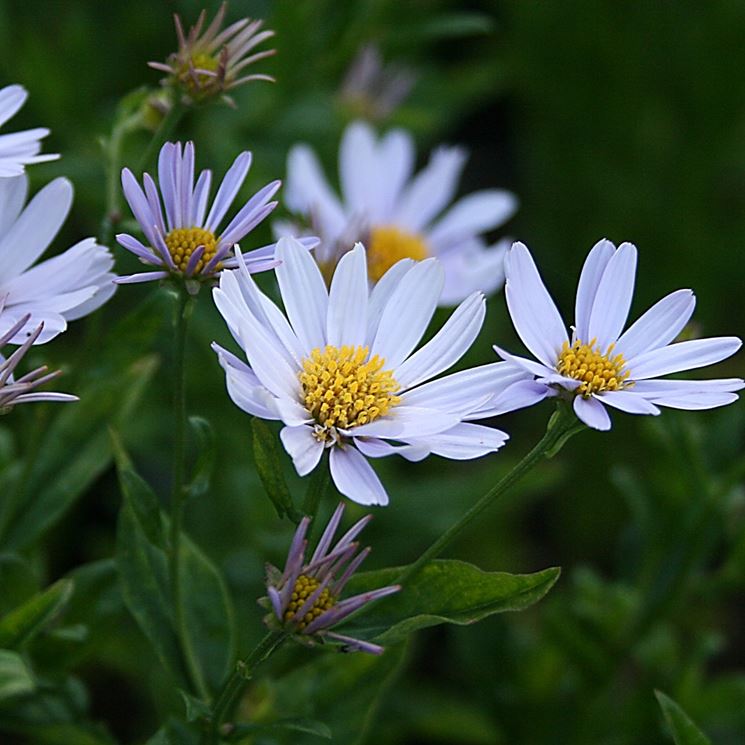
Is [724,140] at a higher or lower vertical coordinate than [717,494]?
lower

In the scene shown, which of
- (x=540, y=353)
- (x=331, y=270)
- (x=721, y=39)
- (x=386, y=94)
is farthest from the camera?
(x=721, y=39)

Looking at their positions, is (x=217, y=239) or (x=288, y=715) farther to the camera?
(x=288, y=715)

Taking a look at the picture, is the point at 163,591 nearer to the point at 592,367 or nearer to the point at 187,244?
the point at 187,244

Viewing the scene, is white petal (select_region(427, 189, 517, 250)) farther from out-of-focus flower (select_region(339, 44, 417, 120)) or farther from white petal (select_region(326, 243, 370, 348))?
white petal (select_region(326, 243, 370, 348))

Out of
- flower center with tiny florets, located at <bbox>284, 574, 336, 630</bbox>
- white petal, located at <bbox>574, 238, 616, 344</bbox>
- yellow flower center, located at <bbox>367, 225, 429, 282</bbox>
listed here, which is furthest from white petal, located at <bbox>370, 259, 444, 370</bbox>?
yellow flower center, located at <bbox>367, 225, 429, 282</bbox>

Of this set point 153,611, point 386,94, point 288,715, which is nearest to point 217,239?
point 153,611

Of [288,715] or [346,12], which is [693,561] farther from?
[346,12]
